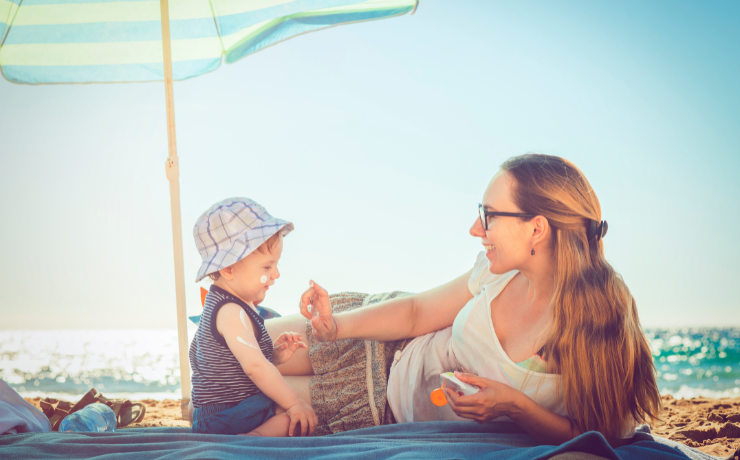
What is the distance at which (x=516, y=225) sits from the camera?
216 centimetres

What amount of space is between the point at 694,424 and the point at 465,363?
8.72 ft

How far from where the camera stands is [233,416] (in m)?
2.17

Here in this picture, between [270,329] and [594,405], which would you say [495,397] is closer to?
[594,405]

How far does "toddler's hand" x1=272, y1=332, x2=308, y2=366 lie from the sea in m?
5.95

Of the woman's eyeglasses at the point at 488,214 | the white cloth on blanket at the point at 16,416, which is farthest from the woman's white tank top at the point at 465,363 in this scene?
the white cloth on blanket at the point at 16,416

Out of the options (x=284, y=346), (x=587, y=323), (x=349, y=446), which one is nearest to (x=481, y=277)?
(x=587, y=323)

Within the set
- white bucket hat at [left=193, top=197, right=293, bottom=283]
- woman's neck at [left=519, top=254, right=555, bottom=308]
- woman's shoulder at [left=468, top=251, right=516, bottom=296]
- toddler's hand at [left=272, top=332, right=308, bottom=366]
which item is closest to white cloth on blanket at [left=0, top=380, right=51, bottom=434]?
white bucket hat at [left=193, top=197, right=293, bottom=283]

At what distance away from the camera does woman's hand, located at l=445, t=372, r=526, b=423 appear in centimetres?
180

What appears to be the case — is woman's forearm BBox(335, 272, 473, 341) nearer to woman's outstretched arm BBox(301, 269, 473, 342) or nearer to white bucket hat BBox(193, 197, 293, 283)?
woman's outstretched arm BBox(301, 269, 473, 342)

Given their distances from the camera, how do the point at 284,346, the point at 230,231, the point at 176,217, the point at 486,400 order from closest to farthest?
the point at 486,400, the point at 230,231, the point at 284,346, the point at 176,217

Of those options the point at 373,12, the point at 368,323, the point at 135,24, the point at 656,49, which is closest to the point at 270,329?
the point at 368,323

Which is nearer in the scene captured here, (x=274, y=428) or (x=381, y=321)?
(x=274, y=428)

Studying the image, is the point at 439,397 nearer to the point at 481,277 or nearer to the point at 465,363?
the point at 465,363

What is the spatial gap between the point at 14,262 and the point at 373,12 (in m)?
20.9
